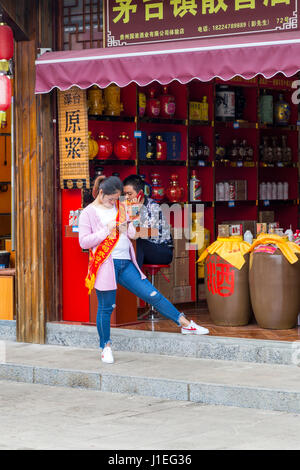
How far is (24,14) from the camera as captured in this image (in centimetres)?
984

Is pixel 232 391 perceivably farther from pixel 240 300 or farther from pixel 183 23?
pixel 183 23

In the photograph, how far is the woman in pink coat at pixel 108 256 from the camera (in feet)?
28.7

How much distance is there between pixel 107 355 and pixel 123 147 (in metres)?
2.68

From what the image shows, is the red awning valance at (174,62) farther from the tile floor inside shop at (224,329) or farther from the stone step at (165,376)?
the stone step at (165,376)

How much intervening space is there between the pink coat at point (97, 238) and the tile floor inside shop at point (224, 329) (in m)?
1.12

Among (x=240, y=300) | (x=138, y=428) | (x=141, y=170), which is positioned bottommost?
(x=138, y=428)

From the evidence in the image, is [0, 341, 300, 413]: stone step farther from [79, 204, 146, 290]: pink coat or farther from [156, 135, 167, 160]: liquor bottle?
[156, 135, 167, 160]: liquor bottle

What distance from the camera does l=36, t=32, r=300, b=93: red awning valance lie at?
830 centimetres

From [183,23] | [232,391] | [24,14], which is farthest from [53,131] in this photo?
[232,391]

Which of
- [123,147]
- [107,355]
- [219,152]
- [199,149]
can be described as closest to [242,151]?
[219,152]

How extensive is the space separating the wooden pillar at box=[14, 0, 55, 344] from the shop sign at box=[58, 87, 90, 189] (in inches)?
6.2

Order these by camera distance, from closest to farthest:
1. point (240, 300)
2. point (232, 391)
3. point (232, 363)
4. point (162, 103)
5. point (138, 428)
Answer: point (138, 428), point (232, 391), point (232, 363), point (240, 300), point (162, 103)

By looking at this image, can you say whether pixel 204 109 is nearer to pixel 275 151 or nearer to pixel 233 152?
pixel 233 152

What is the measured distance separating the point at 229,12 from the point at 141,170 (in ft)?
9.58
